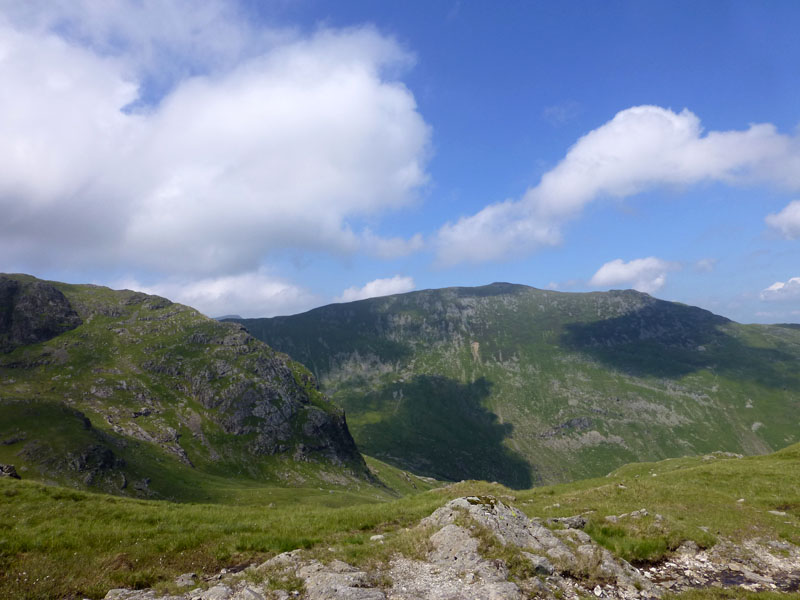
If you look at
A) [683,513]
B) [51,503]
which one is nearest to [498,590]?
[683,513]

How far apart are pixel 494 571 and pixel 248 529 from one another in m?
13.0

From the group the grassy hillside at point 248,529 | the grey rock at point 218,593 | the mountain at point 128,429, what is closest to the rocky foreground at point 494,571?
the grey rock at point 218,593

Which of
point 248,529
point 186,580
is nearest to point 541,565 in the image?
point 186,580

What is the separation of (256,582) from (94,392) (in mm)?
200838

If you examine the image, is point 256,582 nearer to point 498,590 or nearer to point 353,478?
point 498,590

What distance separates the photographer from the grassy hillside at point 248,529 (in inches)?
601

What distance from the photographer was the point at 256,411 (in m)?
197

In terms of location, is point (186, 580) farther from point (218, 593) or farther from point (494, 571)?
point (494, 571)

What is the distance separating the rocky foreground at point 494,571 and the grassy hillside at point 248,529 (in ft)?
3.25

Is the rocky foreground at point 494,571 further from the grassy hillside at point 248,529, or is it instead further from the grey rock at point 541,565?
the grassy hillside at point 248,529

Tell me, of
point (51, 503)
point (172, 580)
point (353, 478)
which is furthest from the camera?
point (353, 478)

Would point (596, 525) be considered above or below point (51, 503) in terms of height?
below

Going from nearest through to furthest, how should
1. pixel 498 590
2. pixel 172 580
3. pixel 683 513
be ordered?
pixel 498 590 < pixel 172 580 < pixel 683 513

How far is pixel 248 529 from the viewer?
21.3 meters
